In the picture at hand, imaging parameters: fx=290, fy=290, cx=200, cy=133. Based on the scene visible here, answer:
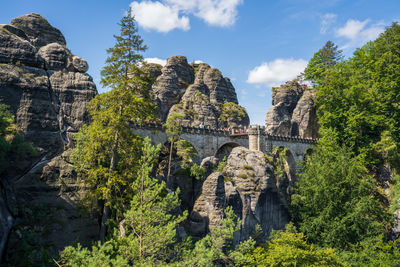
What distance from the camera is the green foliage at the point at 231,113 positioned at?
53.6 metres

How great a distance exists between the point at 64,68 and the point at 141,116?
862cm

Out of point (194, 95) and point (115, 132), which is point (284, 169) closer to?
point (194, 95)

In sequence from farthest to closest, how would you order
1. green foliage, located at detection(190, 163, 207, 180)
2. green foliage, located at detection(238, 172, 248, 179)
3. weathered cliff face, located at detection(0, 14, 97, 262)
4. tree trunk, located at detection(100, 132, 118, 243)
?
green foliage, located at detection(238, 172, 248, 179), green foliage, located at detection(190, 163, 207, 180), tree trunk, located at detection(100, 132, 118, 243), weathered cliff face, located at detection(0, 14, 97, 262)

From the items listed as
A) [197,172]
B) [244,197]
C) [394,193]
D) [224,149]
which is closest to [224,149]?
[224,149]

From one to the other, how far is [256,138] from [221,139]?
4.75 m

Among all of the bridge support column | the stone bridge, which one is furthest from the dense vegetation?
the bridge support column

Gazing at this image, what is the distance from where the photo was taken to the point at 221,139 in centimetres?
3788

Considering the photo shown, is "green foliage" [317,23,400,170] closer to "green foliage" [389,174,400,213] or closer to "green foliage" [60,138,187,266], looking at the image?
"green foliage" [389,174,400,213]

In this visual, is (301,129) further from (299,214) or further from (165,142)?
(165,142)

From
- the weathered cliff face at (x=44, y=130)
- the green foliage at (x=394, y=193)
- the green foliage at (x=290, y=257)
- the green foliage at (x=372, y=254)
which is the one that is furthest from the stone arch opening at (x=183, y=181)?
the green foliage at (x=394, y=193)

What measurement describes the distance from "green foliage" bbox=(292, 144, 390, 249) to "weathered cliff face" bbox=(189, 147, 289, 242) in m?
2.58

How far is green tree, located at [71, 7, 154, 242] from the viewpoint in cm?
1809

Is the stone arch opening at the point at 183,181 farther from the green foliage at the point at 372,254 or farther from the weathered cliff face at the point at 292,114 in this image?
the weathered cliff face at the point at 292,114

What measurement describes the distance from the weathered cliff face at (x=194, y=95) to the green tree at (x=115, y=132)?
1144 inches
